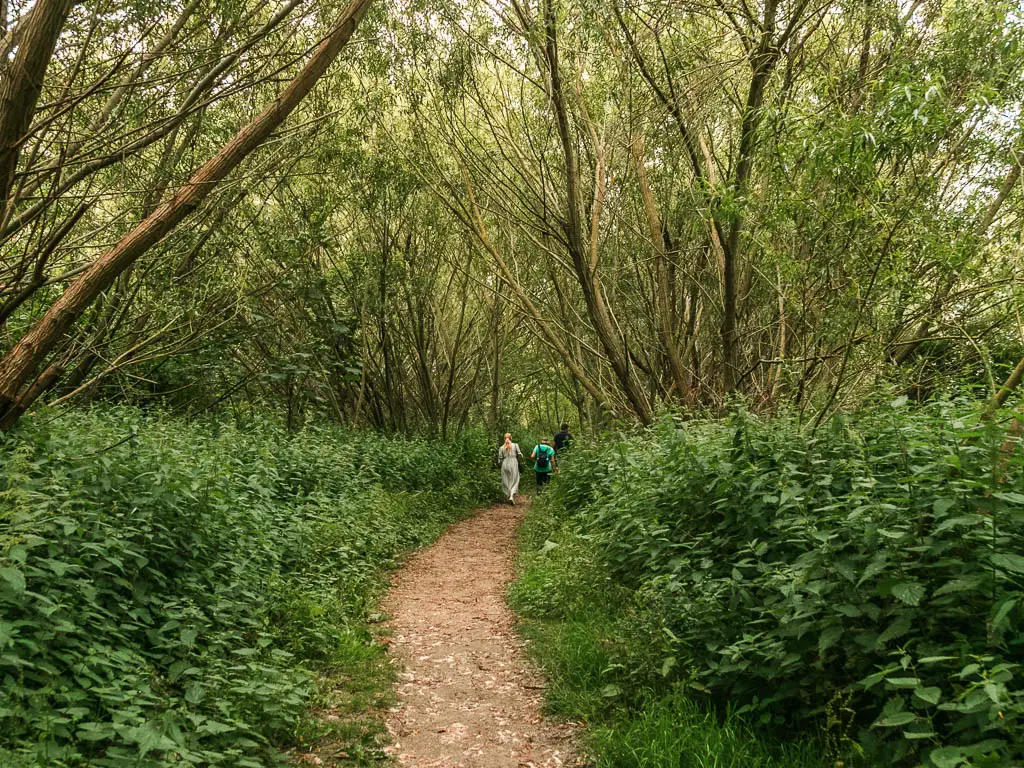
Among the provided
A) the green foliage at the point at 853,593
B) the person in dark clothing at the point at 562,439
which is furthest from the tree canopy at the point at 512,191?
the person in dark clothing at the point at 562,439

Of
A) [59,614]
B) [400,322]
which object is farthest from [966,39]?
[400,322]

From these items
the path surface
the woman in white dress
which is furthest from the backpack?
the path surface

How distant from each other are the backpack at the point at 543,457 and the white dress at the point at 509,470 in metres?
0.71

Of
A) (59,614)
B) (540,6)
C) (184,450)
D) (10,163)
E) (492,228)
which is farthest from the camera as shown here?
(492,228)

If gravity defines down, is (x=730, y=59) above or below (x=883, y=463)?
above

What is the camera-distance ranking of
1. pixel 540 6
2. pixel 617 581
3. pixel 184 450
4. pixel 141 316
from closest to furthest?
pixel 617 581 → pixel 184 450 → pixel 141 316 → pixel 540 6

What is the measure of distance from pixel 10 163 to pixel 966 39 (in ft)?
28.5

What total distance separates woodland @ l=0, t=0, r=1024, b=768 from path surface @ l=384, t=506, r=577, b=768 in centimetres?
29

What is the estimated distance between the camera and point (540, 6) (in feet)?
29.6

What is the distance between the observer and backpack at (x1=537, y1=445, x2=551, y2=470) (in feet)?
52.5

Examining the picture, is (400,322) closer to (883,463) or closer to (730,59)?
(730,59)

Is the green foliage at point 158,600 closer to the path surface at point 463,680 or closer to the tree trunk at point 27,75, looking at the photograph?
the path surface at point 463,680

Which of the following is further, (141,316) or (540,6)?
(540,6)

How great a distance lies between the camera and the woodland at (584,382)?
132 inches
